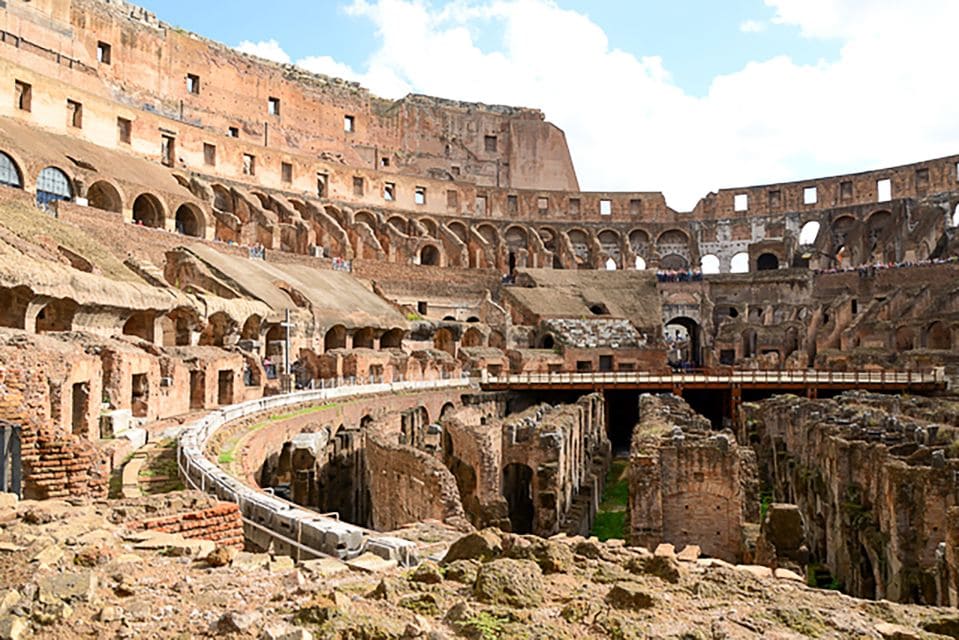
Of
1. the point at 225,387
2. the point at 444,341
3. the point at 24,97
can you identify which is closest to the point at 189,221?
the point at 24,97

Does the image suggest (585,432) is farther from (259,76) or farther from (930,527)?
(259,76)

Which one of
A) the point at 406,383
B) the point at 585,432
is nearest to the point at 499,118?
the point at 406,383

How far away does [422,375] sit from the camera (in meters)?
34.9

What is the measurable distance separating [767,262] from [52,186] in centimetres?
4898

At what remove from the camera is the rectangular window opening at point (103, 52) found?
48531mm

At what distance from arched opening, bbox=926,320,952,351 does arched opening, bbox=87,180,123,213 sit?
138 feet

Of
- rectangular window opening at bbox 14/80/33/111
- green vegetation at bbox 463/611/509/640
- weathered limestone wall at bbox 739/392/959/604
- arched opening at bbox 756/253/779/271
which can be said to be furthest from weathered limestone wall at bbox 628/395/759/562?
arched opening at bbox 756/253/779/271

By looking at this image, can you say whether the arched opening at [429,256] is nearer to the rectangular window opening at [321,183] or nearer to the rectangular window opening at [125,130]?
the rectangular window opening at [321,183]

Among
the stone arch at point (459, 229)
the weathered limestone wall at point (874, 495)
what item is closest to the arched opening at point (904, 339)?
the weathered limestone wall at point (874, 495)

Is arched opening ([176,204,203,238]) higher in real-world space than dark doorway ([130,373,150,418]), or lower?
higher

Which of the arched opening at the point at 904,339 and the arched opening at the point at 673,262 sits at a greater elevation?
the arched opening at the point at 673,262

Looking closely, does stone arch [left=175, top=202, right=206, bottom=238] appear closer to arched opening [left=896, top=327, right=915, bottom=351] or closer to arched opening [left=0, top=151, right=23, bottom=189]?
arched opening [left=0, top=151, right=23, bottom=189]

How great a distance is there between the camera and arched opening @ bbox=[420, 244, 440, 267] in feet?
185

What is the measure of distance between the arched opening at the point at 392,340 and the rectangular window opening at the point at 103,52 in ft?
92.3
